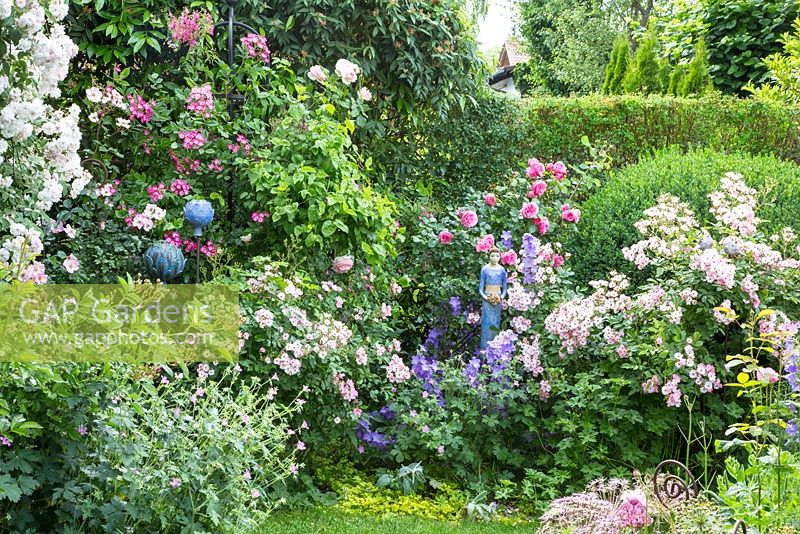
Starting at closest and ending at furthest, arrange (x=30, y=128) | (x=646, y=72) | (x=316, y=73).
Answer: (x=30, y=128) → (x=316, y=73) → (x=646, y=72)

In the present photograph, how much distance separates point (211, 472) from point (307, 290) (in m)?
1.69

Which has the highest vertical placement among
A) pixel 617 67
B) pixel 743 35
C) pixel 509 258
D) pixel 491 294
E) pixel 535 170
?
pixel 743 35

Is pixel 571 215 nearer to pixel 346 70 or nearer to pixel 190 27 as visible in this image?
pixel 346 70

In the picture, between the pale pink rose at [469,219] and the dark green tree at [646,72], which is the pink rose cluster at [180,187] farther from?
the dark green tree at [646,72]

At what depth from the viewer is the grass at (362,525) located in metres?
4.02

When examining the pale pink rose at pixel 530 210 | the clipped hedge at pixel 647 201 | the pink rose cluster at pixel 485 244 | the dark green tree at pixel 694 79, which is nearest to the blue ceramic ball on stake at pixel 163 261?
the pink rose cluster at pixel 485 244

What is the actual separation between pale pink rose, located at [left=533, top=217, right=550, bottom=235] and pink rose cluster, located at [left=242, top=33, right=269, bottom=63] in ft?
6.08

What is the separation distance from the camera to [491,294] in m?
5.06

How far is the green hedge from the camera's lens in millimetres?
6746

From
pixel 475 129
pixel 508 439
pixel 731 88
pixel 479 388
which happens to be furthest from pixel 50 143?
pixel 731 88

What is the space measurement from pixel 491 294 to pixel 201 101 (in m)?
1.87

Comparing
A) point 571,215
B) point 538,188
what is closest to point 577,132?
point 538,188

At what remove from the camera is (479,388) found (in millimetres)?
4727

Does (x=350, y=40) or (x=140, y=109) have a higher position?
(x=350, y=40)
